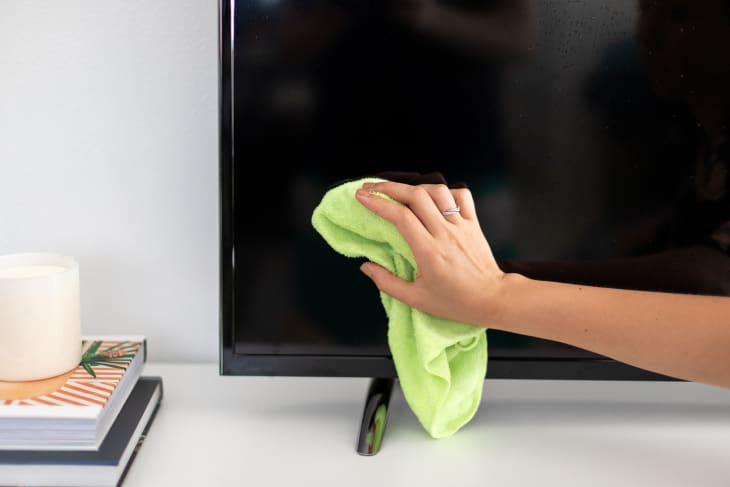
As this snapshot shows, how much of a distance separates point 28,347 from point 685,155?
764 millimetres

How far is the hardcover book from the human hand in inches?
12.5

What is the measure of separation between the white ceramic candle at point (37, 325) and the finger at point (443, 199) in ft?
1.34

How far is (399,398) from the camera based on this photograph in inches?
34.1

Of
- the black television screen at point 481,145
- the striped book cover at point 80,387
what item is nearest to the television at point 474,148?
the black television screen at point 481,145

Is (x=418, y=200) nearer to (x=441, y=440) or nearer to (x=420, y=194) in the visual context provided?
(x=420, y=194)

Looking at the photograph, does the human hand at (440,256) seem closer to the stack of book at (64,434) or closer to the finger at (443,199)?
the finger at (443,199)

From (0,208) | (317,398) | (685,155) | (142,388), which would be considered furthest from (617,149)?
(0,208)

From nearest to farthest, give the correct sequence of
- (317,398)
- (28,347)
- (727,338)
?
(727,338) → (28,347) → (317,398)

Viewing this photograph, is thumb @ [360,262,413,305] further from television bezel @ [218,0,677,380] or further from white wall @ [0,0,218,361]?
white wall @ [0,0,218,361]

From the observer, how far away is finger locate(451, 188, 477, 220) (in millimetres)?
680

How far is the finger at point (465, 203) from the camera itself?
0.68 m

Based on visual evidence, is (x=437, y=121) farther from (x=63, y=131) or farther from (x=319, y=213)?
(x=63, y=131)

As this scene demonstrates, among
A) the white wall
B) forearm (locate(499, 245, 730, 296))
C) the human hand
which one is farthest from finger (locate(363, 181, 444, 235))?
the white wall

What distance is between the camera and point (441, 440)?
743 millimetres
